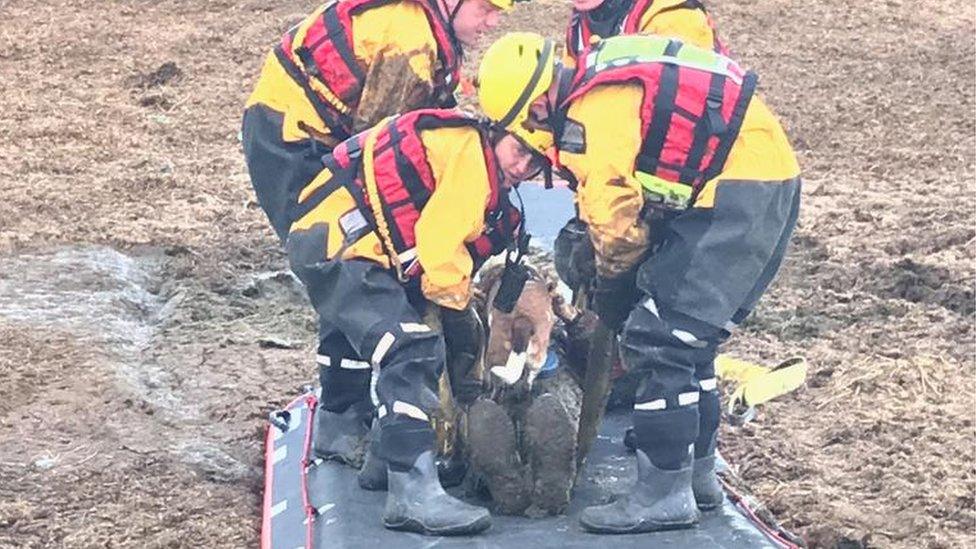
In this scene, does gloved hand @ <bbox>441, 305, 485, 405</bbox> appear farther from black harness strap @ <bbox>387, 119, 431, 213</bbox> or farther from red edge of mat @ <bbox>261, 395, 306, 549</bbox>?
red edge of mat @ <bbox>261, 395, 306, 549</bbox>

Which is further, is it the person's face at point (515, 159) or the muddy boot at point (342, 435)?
the muddy boot at point (342, 435)

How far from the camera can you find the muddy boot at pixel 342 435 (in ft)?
17.9

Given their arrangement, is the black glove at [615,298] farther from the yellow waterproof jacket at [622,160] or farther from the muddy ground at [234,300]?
the muddy ground at [234,300]

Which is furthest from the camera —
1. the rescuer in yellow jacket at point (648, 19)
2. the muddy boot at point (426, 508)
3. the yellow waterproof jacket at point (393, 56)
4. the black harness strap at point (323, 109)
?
the rescuer in yellow jacket at point (648, 19)

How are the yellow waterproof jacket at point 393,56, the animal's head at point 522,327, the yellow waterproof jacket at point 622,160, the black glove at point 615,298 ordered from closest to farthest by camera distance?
the yellow waterproof jacket at point 622,160 < the black glove at point 615,298 < the animal's head at point 522,327 < the yellow waterproof jacket at point 393,56

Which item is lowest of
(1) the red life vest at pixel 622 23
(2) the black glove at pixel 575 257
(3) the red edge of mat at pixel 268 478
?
(3) the red edge of mat at pixel 268 478

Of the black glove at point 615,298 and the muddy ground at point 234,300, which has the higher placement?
the black glove at point 615,298

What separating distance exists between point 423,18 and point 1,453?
207 centimetres

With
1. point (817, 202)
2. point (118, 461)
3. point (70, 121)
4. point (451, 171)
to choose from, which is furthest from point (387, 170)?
point (70, 121)

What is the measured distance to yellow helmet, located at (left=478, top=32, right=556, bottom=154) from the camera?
4.79 metres

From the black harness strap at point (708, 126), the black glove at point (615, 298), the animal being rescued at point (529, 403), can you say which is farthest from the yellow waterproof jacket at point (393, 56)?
the black harness strap at point (708, 126)

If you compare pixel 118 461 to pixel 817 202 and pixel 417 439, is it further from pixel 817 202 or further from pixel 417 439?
pixel 817 202

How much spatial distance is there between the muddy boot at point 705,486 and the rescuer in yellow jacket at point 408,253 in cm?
69

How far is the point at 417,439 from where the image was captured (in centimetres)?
485
